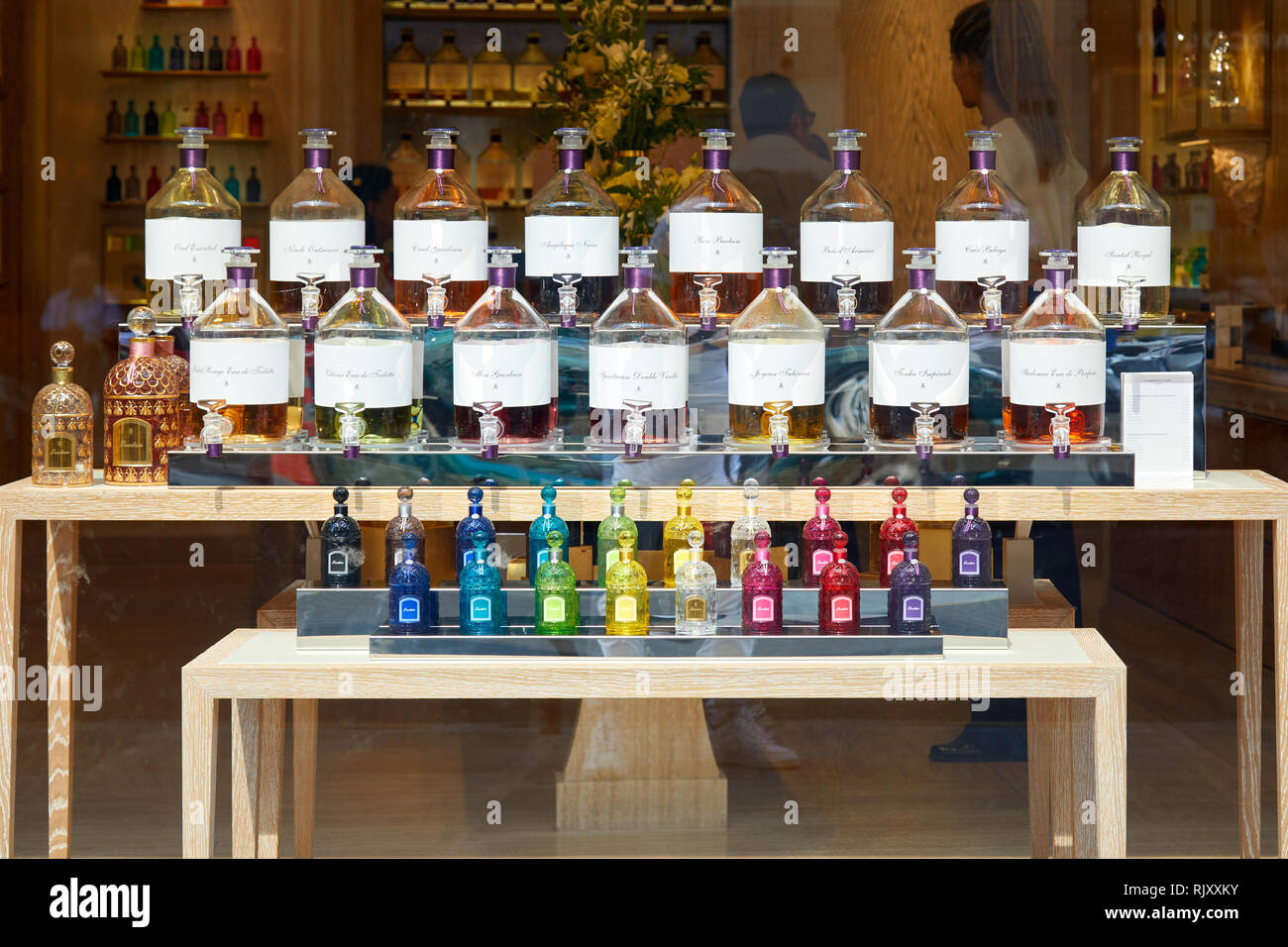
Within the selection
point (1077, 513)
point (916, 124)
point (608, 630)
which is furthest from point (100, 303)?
point (1077, 513)

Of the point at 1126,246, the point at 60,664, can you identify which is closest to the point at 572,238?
the point at 1126,246

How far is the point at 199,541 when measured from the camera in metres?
3.76

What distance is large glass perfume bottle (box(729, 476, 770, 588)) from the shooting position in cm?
197

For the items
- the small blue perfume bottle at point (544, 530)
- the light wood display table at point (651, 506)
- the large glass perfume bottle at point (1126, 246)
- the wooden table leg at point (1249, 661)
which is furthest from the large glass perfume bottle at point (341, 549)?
the wooden table leg at point (1249, 661)

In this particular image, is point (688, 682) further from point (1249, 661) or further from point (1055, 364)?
point (1249, 661)

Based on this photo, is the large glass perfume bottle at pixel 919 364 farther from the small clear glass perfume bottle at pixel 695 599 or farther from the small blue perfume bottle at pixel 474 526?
the small blue perfume bottle at pixel 474 526

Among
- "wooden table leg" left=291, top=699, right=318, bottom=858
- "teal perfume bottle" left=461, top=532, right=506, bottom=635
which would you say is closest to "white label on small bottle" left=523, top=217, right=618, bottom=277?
"teal perfume bottle" left=461, top=532, right=506, bottom=635

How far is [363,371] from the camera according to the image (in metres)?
2.03

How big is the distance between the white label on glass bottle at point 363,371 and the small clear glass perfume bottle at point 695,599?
444mm

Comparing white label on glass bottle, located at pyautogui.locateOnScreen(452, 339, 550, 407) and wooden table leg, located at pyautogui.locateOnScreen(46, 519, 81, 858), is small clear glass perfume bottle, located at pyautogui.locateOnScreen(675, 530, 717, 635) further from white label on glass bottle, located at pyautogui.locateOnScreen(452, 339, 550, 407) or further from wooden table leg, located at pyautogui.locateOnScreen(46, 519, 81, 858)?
wooden table leg, located at pyautogui.locateOnScreen(46, 519, 81, 858)

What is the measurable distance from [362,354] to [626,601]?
0.47 meters

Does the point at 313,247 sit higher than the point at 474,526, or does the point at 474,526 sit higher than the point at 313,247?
the point at 313,247

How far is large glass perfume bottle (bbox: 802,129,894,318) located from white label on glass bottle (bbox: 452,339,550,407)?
0.42 metres

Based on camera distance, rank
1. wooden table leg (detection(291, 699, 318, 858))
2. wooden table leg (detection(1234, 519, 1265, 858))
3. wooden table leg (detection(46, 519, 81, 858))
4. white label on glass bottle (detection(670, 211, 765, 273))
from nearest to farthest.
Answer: white label on glass bottle (detection(670, 211, 765, 273)) < wooden table leg (detection(46, 519, 81, 858)) < wooden table leg (detection(1234, 519, 1265, 858)) < wooden table leg (detection(291, 699, 318, 858))
